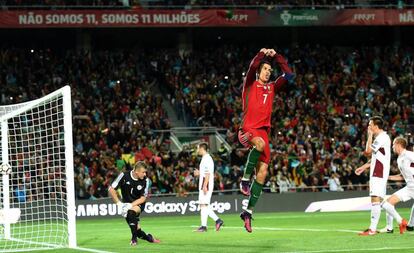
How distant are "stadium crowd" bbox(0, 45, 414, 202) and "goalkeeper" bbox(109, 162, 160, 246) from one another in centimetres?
1386

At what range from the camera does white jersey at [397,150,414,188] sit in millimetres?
18453

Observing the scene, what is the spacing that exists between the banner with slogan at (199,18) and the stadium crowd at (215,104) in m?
2.21

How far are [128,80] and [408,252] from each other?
90.0 ft

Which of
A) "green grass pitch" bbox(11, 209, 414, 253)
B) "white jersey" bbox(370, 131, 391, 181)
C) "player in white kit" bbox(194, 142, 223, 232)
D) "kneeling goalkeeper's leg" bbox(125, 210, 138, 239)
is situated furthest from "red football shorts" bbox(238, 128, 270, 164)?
"player in white kit" bbox(194, 142, 223, 232)

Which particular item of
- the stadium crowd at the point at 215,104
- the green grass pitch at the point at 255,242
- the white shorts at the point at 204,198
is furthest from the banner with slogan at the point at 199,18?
the white shorts at the point at 204,198

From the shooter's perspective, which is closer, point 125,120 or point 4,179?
point 4,179

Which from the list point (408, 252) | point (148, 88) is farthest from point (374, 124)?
point (148, 88)

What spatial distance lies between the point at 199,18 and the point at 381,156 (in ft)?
75.3

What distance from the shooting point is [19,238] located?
1931 cm

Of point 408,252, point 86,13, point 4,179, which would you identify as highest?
point 86,13

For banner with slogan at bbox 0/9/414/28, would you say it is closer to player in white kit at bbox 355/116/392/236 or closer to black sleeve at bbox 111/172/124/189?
black sleeve at bbox 111/172/124/189

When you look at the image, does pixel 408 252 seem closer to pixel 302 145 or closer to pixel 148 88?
pixel 302 145

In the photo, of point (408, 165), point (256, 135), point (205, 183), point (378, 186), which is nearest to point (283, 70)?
point (256, 135)

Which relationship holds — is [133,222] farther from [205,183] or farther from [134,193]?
[205,183]
